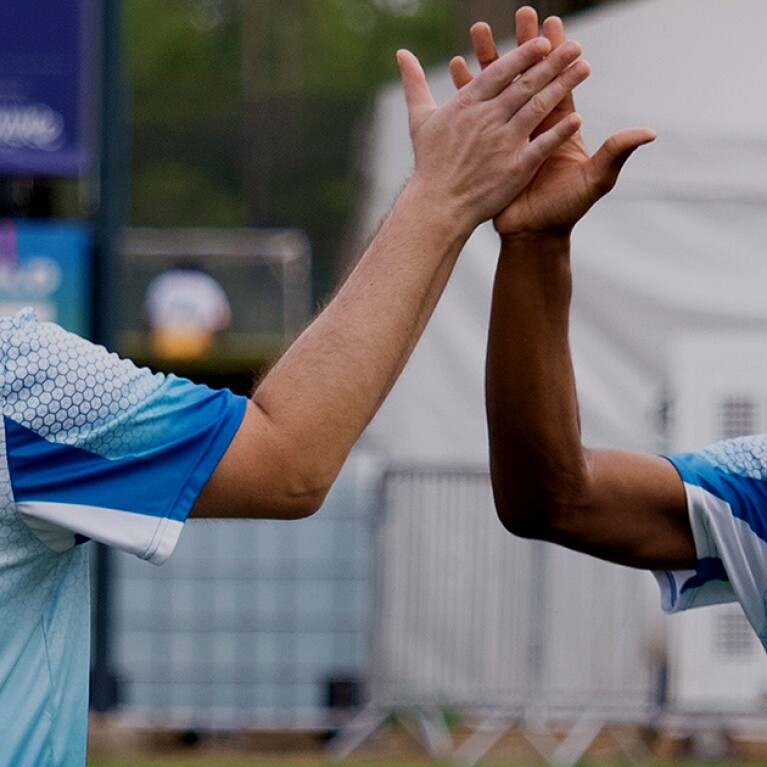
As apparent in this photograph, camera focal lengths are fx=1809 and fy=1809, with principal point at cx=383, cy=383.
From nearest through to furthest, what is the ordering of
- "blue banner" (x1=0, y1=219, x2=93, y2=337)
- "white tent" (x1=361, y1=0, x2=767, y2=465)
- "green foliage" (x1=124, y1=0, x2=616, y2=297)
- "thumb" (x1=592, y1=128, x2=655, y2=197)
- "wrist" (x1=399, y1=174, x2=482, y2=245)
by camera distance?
"wrist" (x1=399, y1=174, x2=482, y2=245) < "thumb" (x1=592, y1=128, x2=655, y2=197) < "blue banner" (x1=0, y1=219, x2=93, y2=337) < "white tent" (x1=361, y1=0, x2=767, y2=465) < "green foliage" (x1=124, y1=0, x2=616, y2=297)

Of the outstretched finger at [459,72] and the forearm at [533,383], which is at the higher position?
the outstretched finger at [459,72]

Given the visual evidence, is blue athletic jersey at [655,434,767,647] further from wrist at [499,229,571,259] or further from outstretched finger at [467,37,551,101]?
outstretched finger at [467,37,551,101]

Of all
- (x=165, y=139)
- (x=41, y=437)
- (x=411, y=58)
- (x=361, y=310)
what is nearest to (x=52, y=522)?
(x=41, y=437)

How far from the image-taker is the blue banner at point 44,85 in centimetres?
830

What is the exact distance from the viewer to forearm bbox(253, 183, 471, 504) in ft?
7.34

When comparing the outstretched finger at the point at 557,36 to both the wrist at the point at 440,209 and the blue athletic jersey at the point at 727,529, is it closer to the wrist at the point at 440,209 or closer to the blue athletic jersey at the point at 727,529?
the wrist at the point at 440,209

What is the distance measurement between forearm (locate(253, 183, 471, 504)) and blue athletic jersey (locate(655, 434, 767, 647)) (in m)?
0.67

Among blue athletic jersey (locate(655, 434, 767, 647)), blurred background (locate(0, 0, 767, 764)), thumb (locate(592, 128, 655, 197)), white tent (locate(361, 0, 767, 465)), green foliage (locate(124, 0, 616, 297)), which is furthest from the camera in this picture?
green foliage (locate(124, 0, 616, 297))

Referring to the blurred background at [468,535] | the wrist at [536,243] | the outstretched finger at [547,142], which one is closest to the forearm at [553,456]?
the wrist at [536,243]

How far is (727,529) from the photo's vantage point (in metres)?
2.77

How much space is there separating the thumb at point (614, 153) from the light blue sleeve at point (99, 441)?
26.6 inches

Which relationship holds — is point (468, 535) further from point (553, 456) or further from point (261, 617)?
point (553, 456)

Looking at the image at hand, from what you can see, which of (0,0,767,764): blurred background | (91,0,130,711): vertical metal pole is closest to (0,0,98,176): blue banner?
(0,0,767,764): blurred background

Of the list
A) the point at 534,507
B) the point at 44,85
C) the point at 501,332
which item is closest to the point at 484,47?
the point at 501,332
